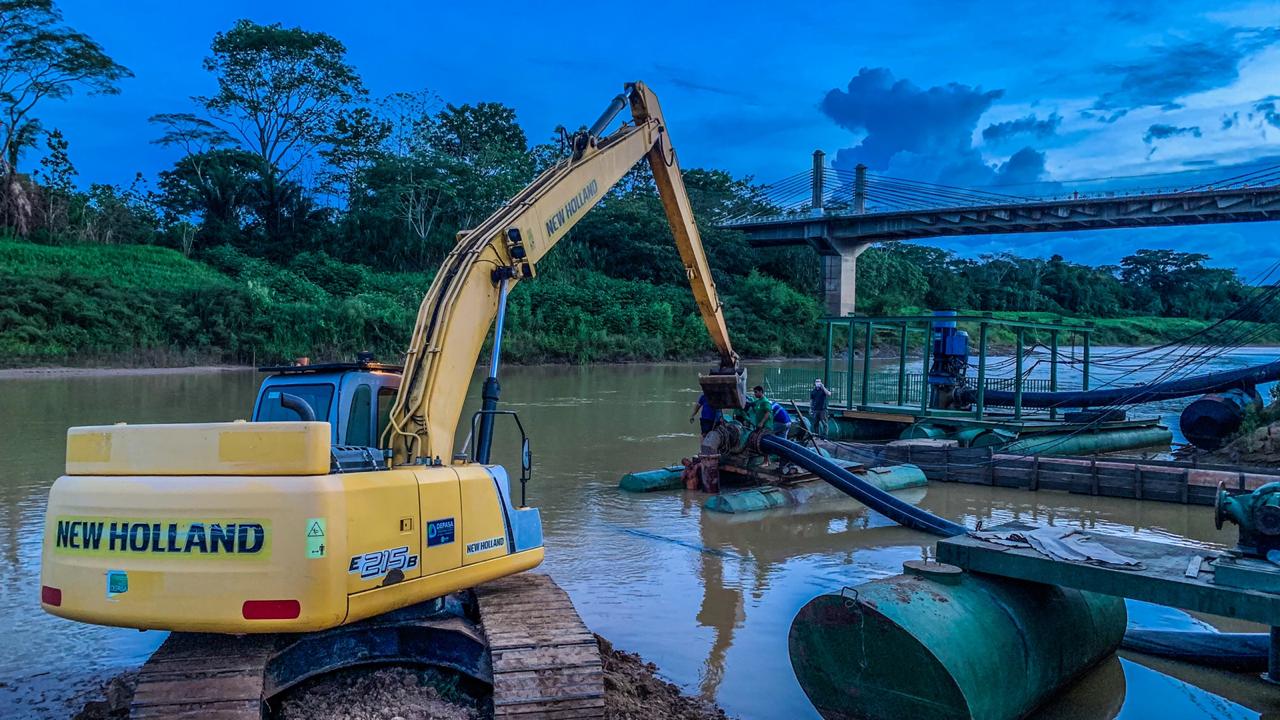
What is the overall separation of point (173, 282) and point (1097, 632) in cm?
4760

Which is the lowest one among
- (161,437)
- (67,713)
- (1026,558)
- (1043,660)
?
(67,713)

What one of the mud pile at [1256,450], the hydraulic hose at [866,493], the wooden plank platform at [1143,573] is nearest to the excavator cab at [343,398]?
the wooden plank platform at [1143,573]

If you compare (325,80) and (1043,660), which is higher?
(325,80)

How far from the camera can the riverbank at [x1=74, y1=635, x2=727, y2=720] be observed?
507 centimetres

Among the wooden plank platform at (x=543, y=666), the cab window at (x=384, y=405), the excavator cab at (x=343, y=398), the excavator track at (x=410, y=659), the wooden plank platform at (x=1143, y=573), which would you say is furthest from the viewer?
the cab window at (x=384, y=405)

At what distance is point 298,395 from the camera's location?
21.7ft

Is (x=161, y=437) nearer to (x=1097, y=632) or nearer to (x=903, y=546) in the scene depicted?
(x=1097, y=632)

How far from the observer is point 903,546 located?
11.8m

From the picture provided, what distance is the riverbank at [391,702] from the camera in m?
5.07

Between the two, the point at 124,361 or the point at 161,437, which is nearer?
the point at 161,437

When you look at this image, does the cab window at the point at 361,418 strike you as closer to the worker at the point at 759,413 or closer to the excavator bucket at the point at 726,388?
the excavator bucket at the point at 726,388

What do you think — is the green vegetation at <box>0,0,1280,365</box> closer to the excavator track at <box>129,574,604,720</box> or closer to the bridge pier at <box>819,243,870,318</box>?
the bridge pier at <box>819,243,870,318</box>

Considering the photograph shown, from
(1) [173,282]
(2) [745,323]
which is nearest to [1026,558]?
(1) [173,282]

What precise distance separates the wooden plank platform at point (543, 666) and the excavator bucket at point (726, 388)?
910 centimetres
